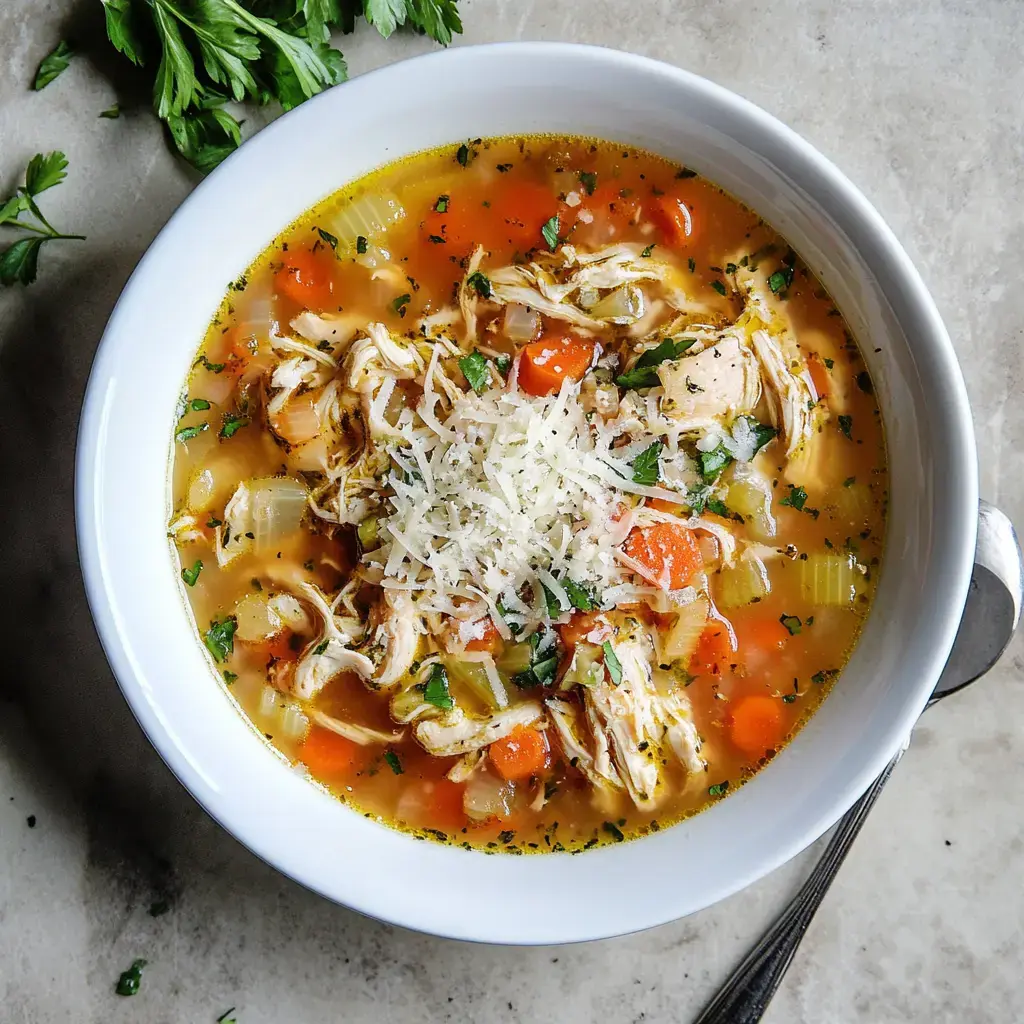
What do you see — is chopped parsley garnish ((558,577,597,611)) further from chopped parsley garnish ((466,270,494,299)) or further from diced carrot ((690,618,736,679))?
chopped parsley garnish ((466,270,494,299))

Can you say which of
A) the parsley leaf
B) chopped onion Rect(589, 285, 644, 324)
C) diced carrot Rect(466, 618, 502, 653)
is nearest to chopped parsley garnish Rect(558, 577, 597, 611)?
diced carrot Rect(466, 618, 502, 653)

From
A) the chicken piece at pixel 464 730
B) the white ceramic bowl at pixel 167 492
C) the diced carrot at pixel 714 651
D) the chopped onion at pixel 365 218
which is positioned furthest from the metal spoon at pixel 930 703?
the chopped onion at pixel 365 218

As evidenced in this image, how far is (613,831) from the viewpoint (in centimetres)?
286

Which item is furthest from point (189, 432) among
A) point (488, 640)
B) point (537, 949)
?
point (537, 949)

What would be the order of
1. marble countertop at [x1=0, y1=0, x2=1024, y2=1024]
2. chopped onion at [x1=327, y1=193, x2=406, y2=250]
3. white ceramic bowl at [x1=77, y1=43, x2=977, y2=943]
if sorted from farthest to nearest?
marble countertop at [x1=0, y1=0, x2=1024, y2=1024]
chopped onion at [x1=327, y1=193, x2=406, y2=250]
white ceramic bowl at [x1=77, y1=43, x2=977, y2=943]

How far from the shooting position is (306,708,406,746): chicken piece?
114 inches

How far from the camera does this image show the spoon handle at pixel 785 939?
304 centimetres

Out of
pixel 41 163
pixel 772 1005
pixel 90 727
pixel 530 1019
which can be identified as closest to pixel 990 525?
pixel 772 1005

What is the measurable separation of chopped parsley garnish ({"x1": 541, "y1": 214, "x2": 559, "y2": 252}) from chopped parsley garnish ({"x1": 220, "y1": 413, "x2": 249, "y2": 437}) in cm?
103

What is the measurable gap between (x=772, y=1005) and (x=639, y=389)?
2.01m

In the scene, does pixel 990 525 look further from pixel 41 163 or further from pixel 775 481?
pixel 41 163

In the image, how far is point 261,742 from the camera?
292 centimetres

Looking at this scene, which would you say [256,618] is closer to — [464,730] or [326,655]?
[326,655]

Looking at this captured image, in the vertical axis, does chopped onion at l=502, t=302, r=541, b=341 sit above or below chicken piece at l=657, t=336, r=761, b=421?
above
